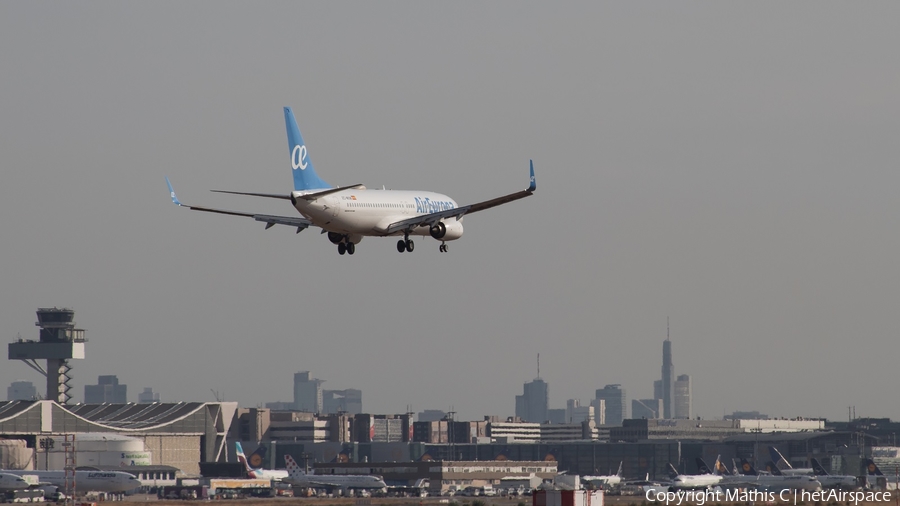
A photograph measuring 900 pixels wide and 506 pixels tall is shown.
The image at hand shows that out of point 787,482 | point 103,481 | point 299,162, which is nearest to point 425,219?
point 299,162

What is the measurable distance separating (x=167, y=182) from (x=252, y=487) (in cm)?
11567

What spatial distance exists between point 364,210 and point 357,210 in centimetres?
80

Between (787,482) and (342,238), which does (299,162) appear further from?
(787,482)

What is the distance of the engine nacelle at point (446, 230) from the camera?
92.3 metres

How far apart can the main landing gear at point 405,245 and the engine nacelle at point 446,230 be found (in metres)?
1.60

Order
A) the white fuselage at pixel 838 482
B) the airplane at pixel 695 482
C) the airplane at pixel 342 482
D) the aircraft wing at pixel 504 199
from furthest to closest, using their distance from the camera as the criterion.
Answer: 1. the airplane at pixel 342 482
2. the airplane at pixel 695 482
3. the white fuselage at pixel 838 482
4. the aircraft wing at pixel 504 199

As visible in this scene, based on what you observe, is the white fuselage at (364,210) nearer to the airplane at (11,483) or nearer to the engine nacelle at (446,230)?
the engine nacelle at (446,230)

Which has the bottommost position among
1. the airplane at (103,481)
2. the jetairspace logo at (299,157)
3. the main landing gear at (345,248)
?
the airplane at (103,481)

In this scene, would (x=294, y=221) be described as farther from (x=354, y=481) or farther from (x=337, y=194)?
(x=354, y=481)

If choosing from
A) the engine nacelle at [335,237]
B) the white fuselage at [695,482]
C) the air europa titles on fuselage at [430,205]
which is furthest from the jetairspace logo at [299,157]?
the white fuselage at [695,482]

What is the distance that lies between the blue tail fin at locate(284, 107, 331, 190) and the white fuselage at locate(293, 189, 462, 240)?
72.3 inches

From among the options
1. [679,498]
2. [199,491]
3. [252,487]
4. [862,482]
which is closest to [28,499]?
[199,491]

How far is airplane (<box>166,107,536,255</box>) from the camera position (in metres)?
84.6

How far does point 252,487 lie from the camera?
191m
